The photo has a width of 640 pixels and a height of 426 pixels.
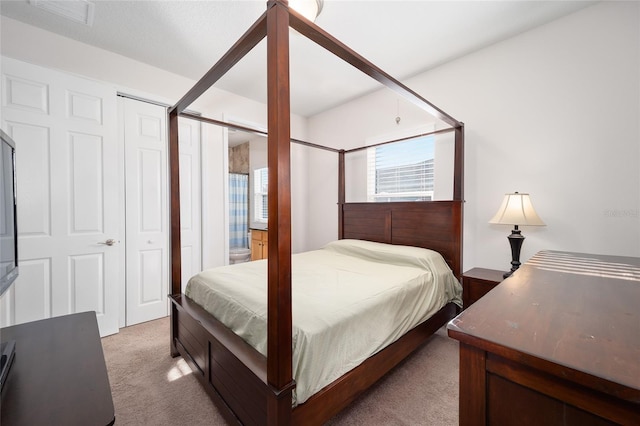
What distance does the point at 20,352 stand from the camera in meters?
1.07

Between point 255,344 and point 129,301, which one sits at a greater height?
point 255,344

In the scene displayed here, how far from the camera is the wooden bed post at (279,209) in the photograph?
3.37 feet

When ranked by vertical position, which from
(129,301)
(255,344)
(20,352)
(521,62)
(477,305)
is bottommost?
(129,301)

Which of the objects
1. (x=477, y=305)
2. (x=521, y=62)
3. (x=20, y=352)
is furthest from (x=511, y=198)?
(x=20, y=352)

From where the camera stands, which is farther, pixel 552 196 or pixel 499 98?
pixel 499 98

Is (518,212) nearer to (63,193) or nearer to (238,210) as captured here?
(63,193)

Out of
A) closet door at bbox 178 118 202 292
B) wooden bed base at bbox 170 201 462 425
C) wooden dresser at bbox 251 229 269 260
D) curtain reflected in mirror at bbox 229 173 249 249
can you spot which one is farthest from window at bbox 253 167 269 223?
wooden bed base at bbox 170 201 462 425

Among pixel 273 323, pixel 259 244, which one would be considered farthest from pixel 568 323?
pixel 259 244

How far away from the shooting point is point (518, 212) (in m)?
2.12

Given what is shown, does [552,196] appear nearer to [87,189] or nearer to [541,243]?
[541,243]

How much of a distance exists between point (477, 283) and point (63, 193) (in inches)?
144

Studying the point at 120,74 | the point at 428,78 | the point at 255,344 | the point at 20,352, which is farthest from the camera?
the point at 428,78

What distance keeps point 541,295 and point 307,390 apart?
41.0 inches

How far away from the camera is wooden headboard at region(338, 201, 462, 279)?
253 cm
